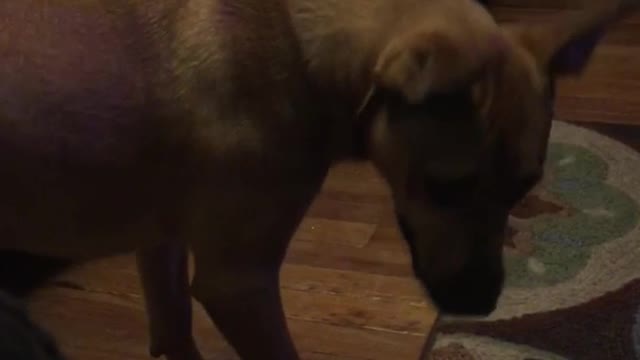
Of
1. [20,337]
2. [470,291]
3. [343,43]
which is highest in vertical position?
[20,337]

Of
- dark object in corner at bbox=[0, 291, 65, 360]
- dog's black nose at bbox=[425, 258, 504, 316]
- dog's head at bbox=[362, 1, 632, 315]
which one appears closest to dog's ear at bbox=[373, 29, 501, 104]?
dog's head at bbox=[362, 1, 632, 315]

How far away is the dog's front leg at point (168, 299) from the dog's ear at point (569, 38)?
512mm

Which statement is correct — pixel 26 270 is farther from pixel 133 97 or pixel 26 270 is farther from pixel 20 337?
pixel 20 337

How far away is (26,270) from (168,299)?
0.51 metres

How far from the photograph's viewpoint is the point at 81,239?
1201mm

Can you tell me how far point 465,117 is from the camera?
1030mm

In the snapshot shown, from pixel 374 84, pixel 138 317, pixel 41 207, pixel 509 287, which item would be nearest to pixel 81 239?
pixel 41 207

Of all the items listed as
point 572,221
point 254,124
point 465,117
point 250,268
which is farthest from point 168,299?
point 572,221

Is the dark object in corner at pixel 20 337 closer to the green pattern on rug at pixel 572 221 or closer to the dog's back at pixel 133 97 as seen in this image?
the dog's back at pixel 133 97

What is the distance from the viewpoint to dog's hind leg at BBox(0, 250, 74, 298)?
1805mm

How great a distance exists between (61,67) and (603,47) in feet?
5.62

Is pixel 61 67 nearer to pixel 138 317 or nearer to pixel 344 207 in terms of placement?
pixel 138 317

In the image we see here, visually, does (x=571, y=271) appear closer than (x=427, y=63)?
No

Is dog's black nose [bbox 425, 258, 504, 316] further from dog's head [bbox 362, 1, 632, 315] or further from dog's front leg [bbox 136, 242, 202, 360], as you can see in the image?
dog's front leg [bbox 136, 242, 202, 360]
